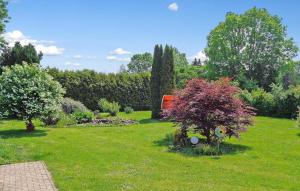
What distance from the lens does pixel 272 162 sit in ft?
34.9

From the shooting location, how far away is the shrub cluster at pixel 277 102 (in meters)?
23.6

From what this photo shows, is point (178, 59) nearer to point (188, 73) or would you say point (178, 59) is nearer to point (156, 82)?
point (188, 73)

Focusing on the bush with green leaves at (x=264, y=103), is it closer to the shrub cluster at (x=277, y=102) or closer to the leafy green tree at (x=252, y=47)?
the shrub cluster at (x=277, y=102)

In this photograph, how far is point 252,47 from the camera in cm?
4256

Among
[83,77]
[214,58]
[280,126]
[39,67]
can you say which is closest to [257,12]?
[214,58]

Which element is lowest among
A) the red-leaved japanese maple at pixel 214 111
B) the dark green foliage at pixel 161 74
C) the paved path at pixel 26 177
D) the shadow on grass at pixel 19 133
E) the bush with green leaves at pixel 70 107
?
the paved path at pixel 26 177

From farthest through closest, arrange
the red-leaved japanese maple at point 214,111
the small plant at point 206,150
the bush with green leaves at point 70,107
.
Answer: the bush with green leaves at point 70,107
the red-leaved japanese maple at point 214,111
the small plant at point 206,150

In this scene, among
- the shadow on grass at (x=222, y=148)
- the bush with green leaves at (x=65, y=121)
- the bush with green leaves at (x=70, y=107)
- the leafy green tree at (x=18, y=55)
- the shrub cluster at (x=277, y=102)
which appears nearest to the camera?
the shadow on grass at (x=222, y=148)

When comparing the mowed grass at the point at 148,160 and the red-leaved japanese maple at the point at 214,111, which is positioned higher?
the red-leaved japanese maple at the point at 214,111

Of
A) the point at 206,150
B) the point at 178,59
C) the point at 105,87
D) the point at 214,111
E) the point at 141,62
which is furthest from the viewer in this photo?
the point at 141,62

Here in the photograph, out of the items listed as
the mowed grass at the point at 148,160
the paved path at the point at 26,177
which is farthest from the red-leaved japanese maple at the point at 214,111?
the paved path at the point at 26,177

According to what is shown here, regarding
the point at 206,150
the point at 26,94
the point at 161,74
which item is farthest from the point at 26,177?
the point at 161,74

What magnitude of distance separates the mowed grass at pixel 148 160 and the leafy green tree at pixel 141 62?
71777 millimetres

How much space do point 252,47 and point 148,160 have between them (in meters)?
34.5
